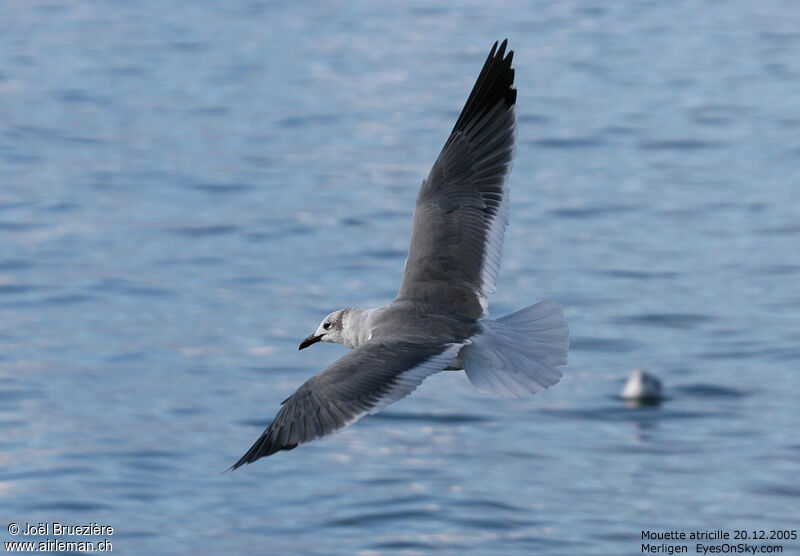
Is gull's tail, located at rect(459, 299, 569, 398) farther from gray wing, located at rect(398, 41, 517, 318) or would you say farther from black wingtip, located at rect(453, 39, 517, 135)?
black wingtip, located at rect(453, 39, 517, 135)

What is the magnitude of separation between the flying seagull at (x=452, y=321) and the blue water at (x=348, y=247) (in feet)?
8.21

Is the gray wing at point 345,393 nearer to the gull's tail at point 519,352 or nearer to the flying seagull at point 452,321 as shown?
the flying seagull at point 452,321

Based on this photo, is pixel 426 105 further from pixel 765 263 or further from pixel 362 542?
pixel 362 542

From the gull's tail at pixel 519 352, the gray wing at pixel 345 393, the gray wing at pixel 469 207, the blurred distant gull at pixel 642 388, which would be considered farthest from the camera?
the blurred distant gull at pixel 642 388

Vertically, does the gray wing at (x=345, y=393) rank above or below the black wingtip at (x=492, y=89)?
below

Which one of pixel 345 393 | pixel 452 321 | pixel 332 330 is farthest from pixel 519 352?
pixel 332 330

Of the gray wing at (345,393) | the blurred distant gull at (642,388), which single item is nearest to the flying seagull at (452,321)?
the gray wing at (345,393)

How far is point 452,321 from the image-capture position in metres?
7.02

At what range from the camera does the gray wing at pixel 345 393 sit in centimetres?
618

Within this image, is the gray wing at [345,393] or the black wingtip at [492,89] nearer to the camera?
the gray wing at [345,393]

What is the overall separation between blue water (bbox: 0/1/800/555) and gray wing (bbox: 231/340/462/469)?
316 cm

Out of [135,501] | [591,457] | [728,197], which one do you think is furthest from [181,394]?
[728,197]

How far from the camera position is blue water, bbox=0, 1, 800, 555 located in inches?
393

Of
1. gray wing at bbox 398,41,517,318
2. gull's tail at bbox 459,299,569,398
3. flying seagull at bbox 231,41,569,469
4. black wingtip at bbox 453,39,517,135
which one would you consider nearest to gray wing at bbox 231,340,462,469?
flying seagull at bbox 231,41,569,469
